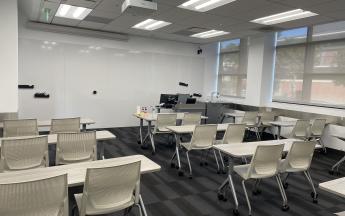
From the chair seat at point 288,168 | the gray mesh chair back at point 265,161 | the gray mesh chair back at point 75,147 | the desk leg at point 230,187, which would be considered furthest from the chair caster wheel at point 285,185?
the gray mesh chair back at point 75,147

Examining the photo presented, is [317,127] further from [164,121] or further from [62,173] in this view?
[62,173]

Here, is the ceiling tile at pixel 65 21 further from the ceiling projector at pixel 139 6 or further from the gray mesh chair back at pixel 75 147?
the gray mesh chair back at pixel 75 147

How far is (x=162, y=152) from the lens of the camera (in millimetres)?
5648

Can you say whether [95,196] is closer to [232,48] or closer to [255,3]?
[255,3]

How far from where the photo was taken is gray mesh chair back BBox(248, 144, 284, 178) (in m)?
2.99

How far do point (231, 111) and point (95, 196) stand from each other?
7.01 metres

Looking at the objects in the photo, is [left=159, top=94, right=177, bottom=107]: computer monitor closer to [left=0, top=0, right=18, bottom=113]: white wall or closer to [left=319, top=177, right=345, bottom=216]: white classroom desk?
[left=0, top=0, right=18, bottom=113]: white wall

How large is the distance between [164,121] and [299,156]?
2.79 metres

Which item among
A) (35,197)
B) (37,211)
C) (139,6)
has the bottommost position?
(37,211)

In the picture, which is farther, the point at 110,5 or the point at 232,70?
the point at 232,70

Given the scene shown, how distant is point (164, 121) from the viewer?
5.44 metres

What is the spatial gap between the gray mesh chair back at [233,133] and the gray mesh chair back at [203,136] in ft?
0.72

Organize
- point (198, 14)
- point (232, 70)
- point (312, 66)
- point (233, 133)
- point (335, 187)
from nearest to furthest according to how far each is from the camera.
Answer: point (335, 187) < point (233, 133) < point (198, 14) < point (312, 66) < point (232, 70)

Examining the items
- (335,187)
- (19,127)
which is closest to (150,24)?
(19,127)
